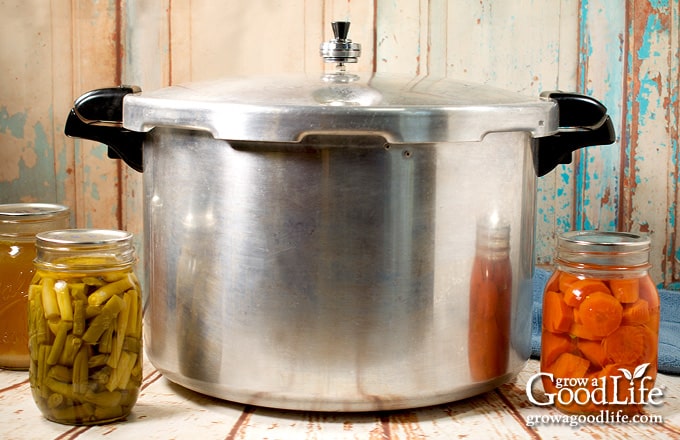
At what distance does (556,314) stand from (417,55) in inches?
22.4

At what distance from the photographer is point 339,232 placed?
76 cm

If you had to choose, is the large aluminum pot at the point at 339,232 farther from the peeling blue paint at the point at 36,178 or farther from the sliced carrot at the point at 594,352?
the peeling blue paint at the point at 36,178

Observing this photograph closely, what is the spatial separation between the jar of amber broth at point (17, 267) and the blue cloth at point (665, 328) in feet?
1.66

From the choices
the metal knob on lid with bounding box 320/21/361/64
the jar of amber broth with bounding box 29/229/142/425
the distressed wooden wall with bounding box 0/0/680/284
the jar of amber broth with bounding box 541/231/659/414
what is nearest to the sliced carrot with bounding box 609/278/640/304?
the jar of amber broth with bounding box 541/231/659/414

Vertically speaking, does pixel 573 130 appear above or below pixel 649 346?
above

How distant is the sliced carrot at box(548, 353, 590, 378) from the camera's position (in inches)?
32.2

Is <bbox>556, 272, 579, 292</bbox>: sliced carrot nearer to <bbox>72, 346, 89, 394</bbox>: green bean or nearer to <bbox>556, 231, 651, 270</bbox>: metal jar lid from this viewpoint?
<bbox>556, 231, 651, 270</bbox>: metal jar lid

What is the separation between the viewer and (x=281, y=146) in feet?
2.49

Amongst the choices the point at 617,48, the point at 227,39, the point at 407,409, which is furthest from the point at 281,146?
the point at 617,48

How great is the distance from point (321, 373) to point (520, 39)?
686 millimetres

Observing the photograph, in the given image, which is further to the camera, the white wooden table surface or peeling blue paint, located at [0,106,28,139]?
peeling blue paint, located at [0,106,28,139]

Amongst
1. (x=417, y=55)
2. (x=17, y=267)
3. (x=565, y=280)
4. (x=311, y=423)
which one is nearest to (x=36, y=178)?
(x=17, y=267)

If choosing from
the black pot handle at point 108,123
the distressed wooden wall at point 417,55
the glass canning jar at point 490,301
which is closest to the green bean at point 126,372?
the black pot handle at point 108,123

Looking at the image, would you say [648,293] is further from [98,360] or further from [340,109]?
[98,360]
